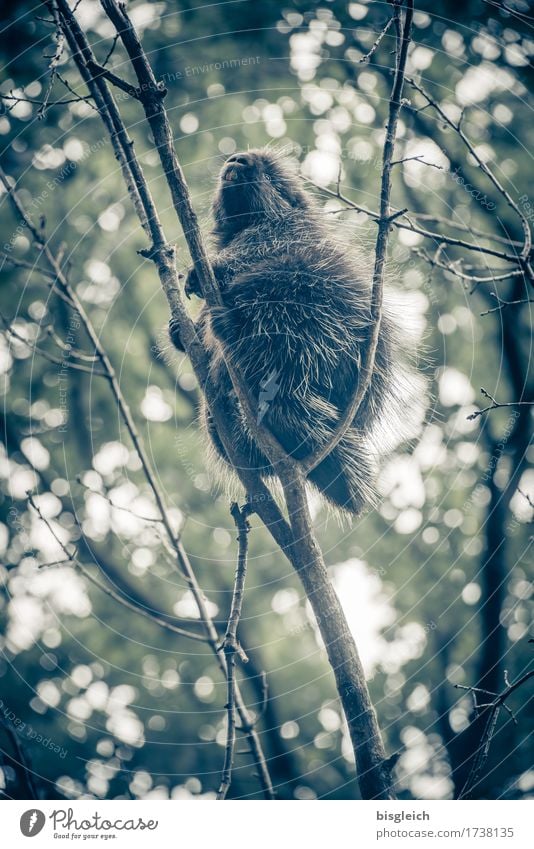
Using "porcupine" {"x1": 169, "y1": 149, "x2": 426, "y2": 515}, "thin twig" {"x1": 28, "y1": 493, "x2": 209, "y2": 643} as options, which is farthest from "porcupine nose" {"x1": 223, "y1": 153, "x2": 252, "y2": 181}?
"thin twig" {"x1": 28, "y1": 493, "x2": 209, "y2": 643}

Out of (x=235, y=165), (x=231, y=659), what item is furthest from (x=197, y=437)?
(x=231, y=659)

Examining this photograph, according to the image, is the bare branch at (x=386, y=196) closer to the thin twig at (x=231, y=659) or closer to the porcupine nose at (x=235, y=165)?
the thin twig at (x=231, y=659)

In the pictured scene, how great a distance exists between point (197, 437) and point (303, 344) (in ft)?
8.56

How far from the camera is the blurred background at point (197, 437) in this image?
19.4ft

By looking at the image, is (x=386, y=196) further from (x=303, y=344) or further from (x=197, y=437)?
(x=197, y=437)

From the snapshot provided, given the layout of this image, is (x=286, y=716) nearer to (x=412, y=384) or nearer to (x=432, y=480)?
(x=432, y=480)

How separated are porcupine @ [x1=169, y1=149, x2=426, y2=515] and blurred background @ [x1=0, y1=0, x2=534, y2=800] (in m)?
2.43

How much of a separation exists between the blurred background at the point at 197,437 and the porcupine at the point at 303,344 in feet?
7.97

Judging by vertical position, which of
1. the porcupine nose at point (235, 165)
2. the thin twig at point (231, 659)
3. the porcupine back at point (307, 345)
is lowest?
the thin twig at point (231, 659)

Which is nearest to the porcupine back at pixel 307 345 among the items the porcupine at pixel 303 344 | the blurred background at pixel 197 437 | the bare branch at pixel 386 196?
the porcupine at pixel 303 344

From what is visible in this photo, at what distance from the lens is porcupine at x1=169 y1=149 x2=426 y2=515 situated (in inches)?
122

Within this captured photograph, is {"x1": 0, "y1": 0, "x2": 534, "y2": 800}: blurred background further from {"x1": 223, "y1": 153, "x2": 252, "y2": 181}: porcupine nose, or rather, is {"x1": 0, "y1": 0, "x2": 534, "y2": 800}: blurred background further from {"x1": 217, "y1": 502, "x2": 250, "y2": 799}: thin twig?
{"x1": 217, "y1": 502, "x2": 250, "y2": 799}: thin twig
